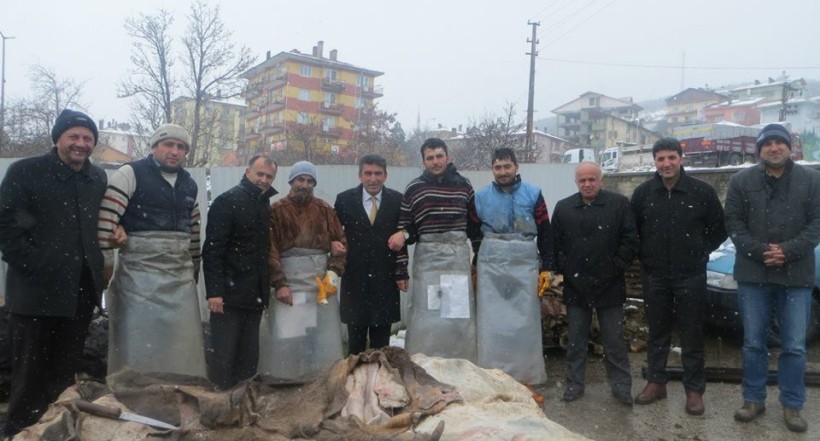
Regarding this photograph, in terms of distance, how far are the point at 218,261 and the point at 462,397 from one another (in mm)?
2027

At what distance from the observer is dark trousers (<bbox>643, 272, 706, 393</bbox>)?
450cm

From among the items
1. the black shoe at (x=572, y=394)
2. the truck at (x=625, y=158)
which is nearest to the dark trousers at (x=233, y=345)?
the black shoe at (x=572, y=394)

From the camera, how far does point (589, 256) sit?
470 cm

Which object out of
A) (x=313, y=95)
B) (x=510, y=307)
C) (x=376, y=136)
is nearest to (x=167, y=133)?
(x=510, y=307)

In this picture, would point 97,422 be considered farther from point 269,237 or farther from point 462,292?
point 462,292

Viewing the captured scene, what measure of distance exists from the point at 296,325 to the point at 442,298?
118 cm

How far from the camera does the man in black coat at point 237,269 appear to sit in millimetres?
4293

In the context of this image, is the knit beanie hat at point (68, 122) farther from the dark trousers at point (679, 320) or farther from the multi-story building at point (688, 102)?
the multi-story building at point (688, 102)

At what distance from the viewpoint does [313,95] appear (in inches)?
1955

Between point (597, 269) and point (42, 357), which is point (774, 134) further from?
point (42, 357)

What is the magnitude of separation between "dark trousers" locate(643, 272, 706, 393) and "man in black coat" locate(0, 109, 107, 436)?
390 centimetres

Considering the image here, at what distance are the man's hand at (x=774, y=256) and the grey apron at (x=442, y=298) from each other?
2126 mm

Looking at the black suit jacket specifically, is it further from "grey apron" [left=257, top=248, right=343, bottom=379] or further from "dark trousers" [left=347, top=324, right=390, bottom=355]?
"grey apron" [left=257, top=248, right=343, bottom=379]

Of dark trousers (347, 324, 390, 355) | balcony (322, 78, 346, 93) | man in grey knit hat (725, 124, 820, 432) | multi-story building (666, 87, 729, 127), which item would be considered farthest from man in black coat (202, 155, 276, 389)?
multi-story building (666, 87, 729, 127)
